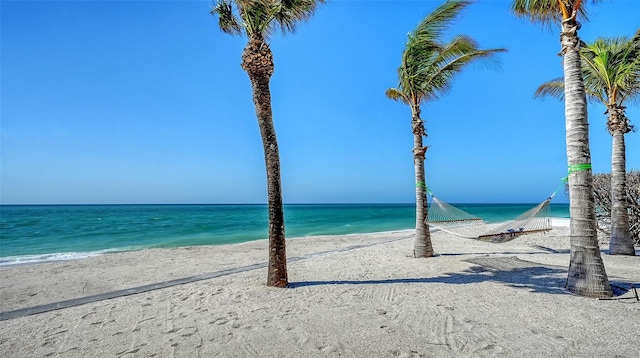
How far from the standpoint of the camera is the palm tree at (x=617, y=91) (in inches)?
271

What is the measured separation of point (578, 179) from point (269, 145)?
177 inches

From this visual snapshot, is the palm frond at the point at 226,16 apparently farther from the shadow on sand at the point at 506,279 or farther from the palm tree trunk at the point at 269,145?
the shadow on sand at the point at 506,279

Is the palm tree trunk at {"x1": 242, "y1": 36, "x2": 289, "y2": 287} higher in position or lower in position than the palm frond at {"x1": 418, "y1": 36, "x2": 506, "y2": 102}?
lower

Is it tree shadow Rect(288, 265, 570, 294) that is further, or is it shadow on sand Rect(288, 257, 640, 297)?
tree shadow Rect(288, 265, 570, 294)

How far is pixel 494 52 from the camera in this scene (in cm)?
729

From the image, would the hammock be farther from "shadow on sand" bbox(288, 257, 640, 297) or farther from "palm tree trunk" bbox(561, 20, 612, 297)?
"palm tree trunk" bbox(561, 20, 612, 297)

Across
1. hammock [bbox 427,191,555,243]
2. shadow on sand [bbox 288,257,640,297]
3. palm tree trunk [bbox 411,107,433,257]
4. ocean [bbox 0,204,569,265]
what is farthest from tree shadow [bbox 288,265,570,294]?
ocean [bbox 0,204,569,265]

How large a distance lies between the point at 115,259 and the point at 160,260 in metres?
1.68

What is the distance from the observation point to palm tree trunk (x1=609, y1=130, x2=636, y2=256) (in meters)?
7.24

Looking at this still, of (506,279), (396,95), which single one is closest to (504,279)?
(506,279)

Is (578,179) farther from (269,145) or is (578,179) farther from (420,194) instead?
(269,145)

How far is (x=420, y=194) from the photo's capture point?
25.8 ft

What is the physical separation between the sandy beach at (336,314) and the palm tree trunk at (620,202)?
437 millimetres

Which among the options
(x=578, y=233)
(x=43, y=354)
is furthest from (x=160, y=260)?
(x=578, y=233)
